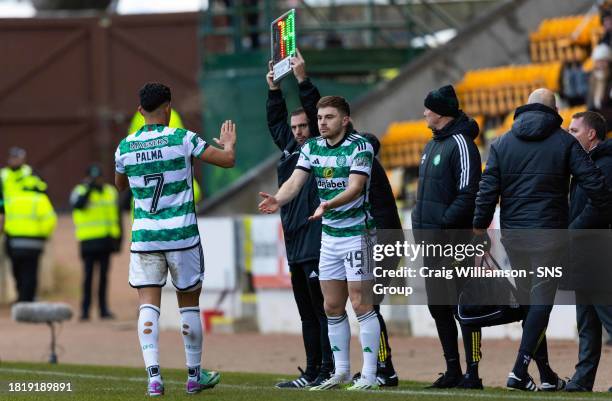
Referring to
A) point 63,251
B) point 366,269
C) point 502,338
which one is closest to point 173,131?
point 366,269

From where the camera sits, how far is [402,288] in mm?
11820

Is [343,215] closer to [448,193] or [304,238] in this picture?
[448,193]

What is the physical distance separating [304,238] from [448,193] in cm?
124

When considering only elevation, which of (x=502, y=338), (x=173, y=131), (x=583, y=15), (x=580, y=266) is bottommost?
(x=502, y=338)

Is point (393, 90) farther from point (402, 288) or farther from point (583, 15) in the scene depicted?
Answer: point (402, 288)

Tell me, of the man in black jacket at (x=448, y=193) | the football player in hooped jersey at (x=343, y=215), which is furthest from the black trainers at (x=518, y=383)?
the football player in hooped jersey at (x=343, y=215)

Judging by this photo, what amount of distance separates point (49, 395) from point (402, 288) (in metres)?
2.87

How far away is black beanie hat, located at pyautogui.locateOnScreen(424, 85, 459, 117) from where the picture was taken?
10852 mm

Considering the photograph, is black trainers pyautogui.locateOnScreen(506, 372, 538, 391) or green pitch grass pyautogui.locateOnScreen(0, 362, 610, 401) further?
black trainers pyautogui.locateOnScreen(506, 372, 538, 391)

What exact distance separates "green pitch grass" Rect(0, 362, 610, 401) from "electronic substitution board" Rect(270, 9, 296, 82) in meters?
2.32

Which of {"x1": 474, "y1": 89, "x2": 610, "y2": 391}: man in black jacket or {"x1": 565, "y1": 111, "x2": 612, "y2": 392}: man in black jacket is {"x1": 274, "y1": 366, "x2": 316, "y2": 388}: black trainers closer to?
{"x1": 474, "y1": 89, "x2": 610, "y2": 391}: man in black jacket

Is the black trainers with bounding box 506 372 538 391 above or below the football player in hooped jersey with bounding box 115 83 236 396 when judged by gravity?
below

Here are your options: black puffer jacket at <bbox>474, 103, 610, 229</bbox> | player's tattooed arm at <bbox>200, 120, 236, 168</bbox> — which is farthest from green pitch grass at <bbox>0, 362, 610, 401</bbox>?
player's tattooed arm at <bbox>200, 120, 236, 168</bbox>

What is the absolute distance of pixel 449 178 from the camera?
35.3 ft
